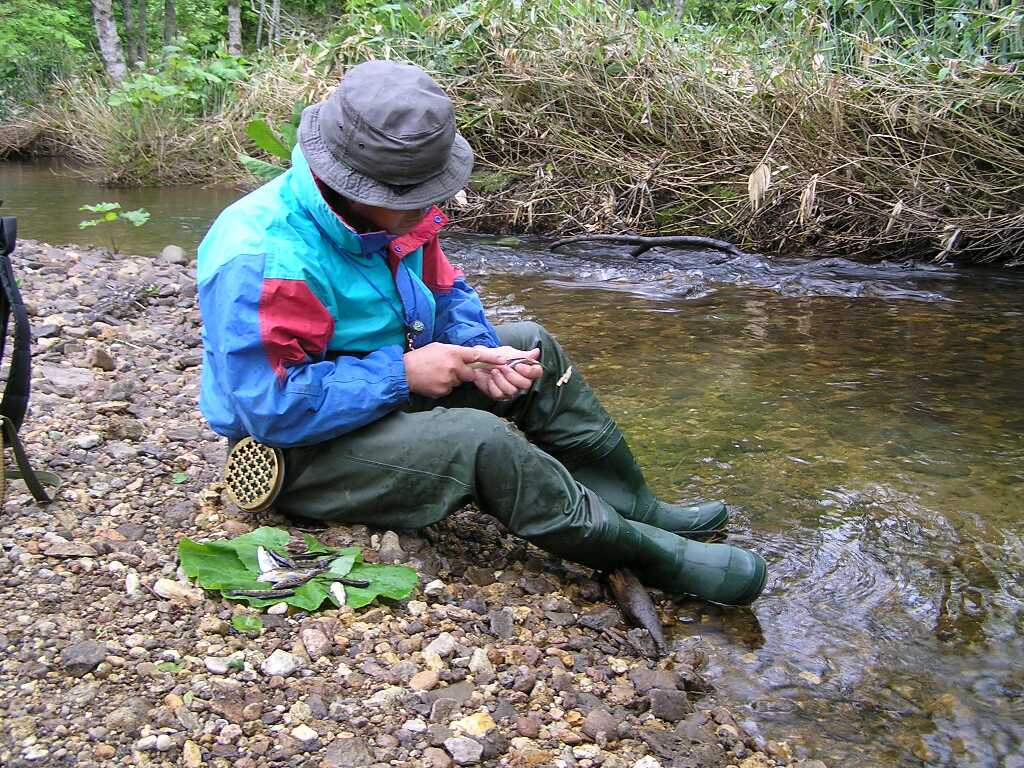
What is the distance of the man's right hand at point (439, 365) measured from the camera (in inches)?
94.3

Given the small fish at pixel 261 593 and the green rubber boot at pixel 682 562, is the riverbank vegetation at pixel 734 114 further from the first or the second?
the small fish at pixel 261 593

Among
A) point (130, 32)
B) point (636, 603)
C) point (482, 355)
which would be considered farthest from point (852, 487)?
point (130, 32)

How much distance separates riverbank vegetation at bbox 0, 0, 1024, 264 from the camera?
6.92 metres

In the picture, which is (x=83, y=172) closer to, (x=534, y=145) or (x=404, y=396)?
(x=534, y=145)

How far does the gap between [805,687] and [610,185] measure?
6.47m

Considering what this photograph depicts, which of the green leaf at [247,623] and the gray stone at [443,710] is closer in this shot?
the gray stone at [443,710]

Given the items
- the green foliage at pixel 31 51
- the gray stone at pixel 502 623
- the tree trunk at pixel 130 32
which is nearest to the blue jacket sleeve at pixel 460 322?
the gray stone at pixel 502 623

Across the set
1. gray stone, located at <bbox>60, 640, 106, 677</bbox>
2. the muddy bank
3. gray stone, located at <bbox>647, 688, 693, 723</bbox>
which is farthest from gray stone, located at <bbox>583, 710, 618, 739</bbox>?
gray stone, located at <bbox>60, 640, 106, 677</bbox>

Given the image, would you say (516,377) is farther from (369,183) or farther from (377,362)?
(369,183)

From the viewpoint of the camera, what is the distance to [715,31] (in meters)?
9.88

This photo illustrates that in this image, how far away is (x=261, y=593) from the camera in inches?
85.7

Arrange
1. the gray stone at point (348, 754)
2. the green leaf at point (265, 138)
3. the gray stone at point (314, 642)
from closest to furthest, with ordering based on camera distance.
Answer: the gray stone at point (348, 754) < the gray stone at point (314, 642) < the green leaf at point (265, 138)

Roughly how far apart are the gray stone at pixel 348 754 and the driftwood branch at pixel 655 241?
6106 millimetres

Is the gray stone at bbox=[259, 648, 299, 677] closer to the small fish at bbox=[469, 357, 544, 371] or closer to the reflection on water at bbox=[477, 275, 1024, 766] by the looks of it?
the small fish at bbox=[469, 357, 544, 371]
